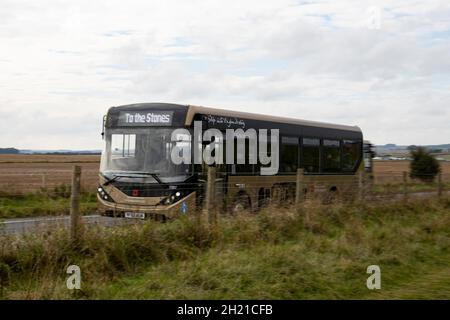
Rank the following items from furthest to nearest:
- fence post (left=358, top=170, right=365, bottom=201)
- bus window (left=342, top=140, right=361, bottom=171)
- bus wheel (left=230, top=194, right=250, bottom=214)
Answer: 1. bus window (left=342, top=140, right=361, bottom=171)
2. fence post (left=358, top=170, right=365, bottom=201)
3. bus wheel (left=230, top=194, right=250, bottom=214)

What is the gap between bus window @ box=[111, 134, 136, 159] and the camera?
47.9 ft

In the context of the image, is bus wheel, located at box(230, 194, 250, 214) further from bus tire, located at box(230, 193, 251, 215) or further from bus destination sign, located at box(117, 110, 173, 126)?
bus destination sign, located at box(117, 110, 173, 126)

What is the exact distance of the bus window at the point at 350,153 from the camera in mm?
22172

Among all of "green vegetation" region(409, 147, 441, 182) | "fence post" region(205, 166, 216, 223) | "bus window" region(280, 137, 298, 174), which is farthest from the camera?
"green vegetation" region(409, 147, 441, 182)

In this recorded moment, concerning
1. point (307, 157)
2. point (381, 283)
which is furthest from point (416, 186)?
point (381, 283)

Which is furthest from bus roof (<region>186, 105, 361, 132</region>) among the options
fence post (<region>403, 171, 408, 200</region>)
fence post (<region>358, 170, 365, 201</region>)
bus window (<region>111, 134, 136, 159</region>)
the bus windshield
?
fence post (<region>403, 171, 408, 200</region>)

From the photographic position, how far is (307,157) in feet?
64.5

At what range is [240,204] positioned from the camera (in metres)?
13.1

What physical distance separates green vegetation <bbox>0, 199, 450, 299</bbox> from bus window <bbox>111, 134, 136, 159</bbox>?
4404 mm

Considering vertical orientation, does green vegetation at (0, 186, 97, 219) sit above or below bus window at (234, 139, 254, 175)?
below

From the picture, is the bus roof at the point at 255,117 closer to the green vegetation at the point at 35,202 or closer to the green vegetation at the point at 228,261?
the green vegetation at the point at 228,261

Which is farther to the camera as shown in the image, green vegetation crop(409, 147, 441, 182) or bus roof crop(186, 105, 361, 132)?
green vegetation crop(409, 147, 441, 182)
